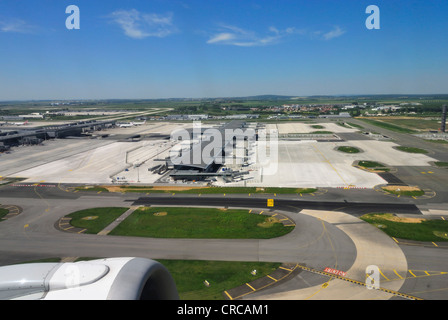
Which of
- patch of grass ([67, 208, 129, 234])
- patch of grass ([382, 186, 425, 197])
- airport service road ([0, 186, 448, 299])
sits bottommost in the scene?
Result: airport service road ([0, 186, 448, 299])

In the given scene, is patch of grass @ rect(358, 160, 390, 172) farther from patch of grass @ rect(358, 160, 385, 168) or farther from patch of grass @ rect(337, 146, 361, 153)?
patch of grass @ rect(337, 146, 361, 153)

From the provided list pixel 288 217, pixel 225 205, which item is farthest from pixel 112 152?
pixel 288 217

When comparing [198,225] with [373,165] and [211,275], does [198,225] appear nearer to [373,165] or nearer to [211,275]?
[211,275]

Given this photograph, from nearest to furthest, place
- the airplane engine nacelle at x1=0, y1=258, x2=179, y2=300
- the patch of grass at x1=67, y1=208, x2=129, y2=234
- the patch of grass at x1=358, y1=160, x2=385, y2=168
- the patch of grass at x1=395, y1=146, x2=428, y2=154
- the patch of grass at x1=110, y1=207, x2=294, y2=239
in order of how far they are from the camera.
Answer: the airplane engine nacelle at x1=0, y1=258, x2=179, y2=300 → the patch of grass at x1=110, y1=207, x2=294, y2=239 → the patch of grass at x1=67, y1=208, x2=129, y2=234 → the patch of grass at x1=358, y1=160, x2=385, y2=168 → the patch of grass at x1=395, y1=146, x2=428, y2=154

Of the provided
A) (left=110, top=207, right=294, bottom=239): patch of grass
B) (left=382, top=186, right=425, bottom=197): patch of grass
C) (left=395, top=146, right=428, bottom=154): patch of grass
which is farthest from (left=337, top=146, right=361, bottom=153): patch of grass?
(left=110, top=207, right=294, bottom=239): patch of grass

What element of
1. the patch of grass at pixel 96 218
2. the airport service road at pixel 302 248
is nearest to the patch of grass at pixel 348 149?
the airport service road at pixel 302 248
